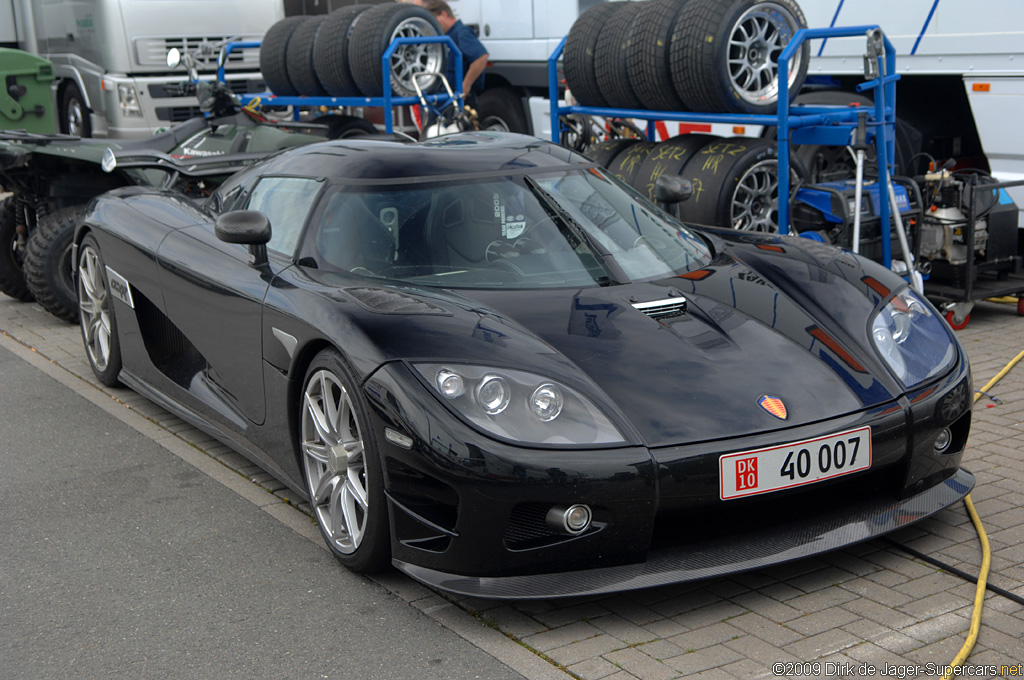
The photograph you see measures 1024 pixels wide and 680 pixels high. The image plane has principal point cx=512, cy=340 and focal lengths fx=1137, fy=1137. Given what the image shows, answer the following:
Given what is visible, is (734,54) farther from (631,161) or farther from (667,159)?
(631,161)

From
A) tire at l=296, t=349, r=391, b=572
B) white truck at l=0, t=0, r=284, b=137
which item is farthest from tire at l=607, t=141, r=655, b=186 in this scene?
white truck at l=0, t=0, r=284, b=137

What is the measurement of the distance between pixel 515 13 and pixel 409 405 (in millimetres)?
9446

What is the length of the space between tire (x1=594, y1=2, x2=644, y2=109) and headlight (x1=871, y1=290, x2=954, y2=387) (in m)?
4.20

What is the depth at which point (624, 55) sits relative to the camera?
7793 millimetres

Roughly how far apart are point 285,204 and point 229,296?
0.48m

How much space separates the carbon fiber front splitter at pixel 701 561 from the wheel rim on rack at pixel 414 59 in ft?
26.6

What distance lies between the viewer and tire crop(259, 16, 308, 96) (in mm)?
11938

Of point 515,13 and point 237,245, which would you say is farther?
point 515,13

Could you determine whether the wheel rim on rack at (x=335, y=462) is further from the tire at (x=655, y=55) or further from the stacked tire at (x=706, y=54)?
the tire at (x=655, y=55)

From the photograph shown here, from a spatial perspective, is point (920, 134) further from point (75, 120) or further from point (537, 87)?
point (75, 120)

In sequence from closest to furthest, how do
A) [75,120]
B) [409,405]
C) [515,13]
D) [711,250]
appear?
[409,405] < [711,250] < [515,13] < [75,120]

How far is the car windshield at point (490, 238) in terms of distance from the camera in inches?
157

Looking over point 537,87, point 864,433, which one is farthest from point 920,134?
Answer: point 864,433

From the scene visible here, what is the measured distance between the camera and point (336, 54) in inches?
433
